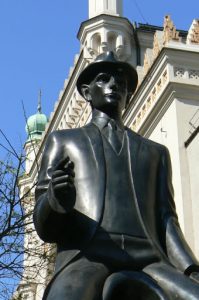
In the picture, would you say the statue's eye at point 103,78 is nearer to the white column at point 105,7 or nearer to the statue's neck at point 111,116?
the statue's neck at point 111,116

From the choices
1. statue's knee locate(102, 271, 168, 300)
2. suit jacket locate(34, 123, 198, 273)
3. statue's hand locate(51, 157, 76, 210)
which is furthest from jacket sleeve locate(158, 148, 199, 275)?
statue's hand locate(51, 157, 76, 210)

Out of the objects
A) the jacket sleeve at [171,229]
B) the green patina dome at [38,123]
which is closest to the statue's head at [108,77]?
the jacket sleeve at [171,229]

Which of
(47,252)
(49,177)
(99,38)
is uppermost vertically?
(99,38)

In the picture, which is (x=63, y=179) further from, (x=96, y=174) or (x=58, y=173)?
(x=96, y=174)

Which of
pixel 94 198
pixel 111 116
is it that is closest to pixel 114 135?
pixel 111 116

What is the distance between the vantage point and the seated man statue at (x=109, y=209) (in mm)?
3910

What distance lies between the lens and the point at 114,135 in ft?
15.0

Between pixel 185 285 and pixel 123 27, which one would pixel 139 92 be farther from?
pixel 185 285

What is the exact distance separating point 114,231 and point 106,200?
0.65ft

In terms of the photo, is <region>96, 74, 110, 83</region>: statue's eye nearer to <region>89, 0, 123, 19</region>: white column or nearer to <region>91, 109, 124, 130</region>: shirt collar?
<region>91, 109, 124, 130</region>: shirt collar

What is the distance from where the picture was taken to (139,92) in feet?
72.6

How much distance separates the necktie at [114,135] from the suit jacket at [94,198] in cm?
5

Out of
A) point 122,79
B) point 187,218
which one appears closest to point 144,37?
point 187,218

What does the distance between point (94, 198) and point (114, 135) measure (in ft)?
1.66
